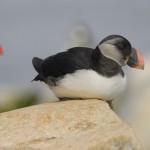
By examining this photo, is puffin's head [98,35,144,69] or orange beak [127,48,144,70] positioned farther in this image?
orange beak [127,48,144,70]

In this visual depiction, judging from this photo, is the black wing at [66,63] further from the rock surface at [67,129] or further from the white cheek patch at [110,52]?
the rock surface at [67,129]

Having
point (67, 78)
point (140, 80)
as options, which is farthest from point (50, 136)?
point (140, 80)

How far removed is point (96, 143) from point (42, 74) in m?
2.10

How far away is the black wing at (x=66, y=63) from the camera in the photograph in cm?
796

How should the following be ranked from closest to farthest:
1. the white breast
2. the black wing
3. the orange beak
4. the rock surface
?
the rock surface
the white breast
the black wing
the orange beak

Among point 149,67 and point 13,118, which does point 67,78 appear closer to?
point 13,118

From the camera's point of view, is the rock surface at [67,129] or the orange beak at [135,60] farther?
the orange beak at [135,60]

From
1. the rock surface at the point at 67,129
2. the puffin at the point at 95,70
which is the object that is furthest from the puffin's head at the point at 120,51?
the rock surface at the point at 67,129

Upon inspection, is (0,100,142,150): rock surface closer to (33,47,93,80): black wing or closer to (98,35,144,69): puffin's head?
(33,47,93,80): black wing

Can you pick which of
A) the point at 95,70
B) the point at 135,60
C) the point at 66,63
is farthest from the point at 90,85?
the point at 135,60

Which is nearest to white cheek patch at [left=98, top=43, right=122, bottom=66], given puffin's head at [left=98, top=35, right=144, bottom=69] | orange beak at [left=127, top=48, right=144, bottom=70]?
puffin's head at [left=98, top=35, right=144, bottom=69]

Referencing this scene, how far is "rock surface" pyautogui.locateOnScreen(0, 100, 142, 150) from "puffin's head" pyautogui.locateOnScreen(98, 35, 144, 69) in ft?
1.67

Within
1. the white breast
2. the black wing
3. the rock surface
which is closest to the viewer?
the rock surface

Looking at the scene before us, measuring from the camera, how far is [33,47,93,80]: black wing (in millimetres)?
7956
